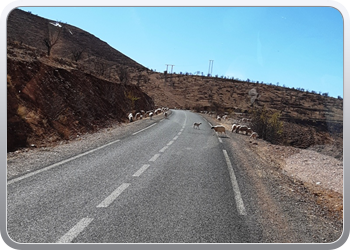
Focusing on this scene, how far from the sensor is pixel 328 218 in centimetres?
419

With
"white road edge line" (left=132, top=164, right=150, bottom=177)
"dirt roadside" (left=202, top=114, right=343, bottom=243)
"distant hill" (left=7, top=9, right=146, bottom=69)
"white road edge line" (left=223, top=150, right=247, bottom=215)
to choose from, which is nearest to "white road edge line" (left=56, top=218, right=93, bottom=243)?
"dirt roadside" (left=202, top=114, right=343, bottom=243)

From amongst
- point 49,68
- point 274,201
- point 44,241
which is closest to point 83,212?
point 44,241

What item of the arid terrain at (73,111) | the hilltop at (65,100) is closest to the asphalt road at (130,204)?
the arid terrain at (73,111)

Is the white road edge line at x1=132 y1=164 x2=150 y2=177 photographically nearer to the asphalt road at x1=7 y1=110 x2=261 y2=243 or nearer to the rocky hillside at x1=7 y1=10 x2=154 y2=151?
the asphalt road at x1=7 y1=110 x2=261 y2=243

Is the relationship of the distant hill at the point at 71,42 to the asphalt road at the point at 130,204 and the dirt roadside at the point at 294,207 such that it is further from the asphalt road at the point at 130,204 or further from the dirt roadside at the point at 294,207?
the dirt roadside at the point at 294,207

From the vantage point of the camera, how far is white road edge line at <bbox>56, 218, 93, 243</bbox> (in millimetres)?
2904

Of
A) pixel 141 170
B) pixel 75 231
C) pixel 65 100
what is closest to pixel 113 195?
pixel 75 231

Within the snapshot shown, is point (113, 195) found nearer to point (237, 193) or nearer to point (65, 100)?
point (237, 193)

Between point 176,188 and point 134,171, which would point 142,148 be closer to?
point 134,171

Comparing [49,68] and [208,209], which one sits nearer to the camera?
[208,209]

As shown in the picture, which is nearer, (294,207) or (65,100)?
(294,207)

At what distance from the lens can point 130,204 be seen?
4.17 meters

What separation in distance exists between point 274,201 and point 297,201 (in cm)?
56

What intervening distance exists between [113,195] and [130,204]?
1.69 feet
